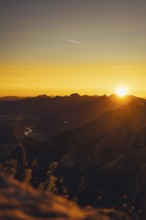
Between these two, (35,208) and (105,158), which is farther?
(105,158)

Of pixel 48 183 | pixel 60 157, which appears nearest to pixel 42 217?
pixel 48 183

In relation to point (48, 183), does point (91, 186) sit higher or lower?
lower

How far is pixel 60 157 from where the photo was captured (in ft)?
231

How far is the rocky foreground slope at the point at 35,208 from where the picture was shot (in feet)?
15.4

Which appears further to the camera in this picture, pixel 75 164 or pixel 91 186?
pixel 75 164

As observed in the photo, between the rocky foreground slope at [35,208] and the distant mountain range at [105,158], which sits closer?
the rocky foreground slope at [35,208]

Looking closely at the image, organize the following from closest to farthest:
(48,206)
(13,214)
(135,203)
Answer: (13,214), (48,206), (135,203)

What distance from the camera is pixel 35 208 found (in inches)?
198

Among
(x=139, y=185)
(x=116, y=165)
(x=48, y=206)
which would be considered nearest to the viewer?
(x=48, y=206)

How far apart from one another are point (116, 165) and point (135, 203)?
14.0 meters

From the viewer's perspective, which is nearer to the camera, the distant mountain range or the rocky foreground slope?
the rocky foreground slope

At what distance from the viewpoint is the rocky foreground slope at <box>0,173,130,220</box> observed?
4.71 meters

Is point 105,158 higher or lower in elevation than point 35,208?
lower

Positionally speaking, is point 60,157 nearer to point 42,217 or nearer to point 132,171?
point 132,171
